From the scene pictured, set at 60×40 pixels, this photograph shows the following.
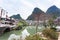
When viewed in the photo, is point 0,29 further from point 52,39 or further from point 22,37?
point 22,37

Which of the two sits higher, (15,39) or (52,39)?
(15,39)

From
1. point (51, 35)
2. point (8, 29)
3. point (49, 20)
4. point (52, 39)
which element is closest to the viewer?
point (52, 39)

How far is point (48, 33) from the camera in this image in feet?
31.8

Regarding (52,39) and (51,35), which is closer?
(52,39)

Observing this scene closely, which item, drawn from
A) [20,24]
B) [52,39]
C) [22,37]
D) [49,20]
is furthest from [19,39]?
[20,24]

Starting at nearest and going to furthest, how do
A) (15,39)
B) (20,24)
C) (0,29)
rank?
1. (15,39)
2. (0,29)
3. (20,24)

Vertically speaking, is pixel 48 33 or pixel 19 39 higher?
pixel 19 39

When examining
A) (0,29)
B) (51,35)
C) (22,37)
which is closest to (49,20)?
(0,29)

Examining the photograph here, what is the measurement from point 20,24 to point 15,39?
20.3 m

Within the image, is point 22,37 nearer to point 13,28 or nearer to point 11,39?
point 11,39

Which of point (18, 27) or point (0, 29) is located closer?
point (0, 29)

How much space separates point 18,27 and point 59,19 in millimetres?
8481

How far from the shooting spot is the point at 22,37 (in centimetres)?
137

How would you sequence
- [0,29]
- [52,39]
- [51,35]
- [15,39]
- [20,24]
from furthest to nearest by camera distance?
[20,24] → [0,29] → [51,35] → [52,39] → [15,39]
